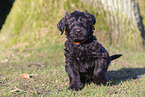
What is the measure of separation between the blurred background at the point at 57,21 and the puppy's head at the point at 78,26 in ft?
11.6

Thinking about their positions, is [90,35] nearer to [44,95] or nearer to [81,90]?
[81,90]

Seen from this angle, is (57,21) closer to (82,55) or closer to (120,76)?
(120,76)

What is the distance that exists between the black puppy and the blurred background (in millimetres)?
3666

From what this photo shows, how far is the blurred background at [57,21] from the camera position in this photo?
26.7 ft

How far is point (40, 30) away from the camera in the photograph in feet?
26.9

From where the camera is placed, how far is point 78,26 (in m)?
3.67

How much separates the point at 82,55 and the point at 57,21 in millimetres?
4592

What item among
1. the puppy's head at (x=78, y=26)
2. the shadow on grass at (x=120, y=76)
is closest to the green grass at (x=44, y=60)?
the shadow on grass at (x=120, y=76)

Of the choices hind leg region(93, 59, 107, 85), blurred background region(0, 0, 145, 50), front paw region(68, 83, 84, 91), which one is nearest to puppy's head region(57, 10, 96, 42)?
hind leg region(93, 59, 107, 85)

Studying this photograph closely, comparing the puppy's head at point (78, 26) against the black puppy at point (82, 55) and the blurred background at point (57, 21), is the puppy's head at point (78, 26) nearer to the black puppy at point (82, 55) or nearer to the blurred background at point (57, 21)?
the black puppy at point (82, 55)

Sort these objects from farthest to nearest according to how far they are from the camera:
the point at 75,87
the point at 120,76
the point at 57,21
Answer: the point at 57,21 < the point at 120,76 < the point at 75,87

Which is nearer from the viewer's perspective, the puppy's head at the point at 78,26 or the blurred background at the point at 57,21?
the puppy's head at the point at 78,26

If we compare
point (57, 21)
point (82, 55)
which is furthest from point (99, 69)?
point (57, 21)

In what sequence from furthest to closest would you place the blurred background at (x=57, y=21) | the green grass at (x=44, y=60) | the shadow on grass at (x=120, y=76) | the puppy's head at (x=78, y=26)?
the blurred background at (x=57, y=21)
the shadow on grass at (x=120, y=76)
the puppy's head at (x=78, y=26)
the green grass at (x=44, y=60)
